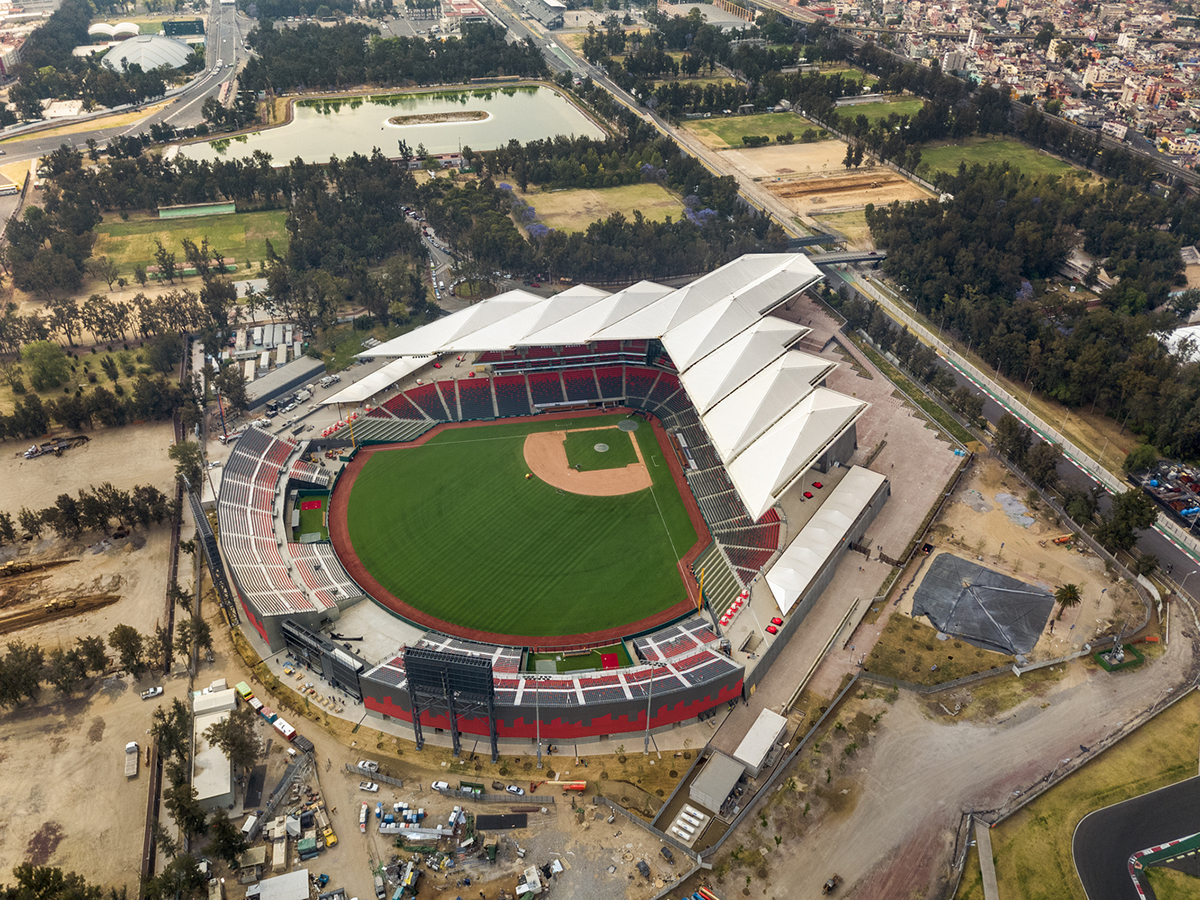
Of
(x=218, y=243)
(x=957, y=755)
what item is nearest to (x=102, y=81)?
(x=218, y=243)

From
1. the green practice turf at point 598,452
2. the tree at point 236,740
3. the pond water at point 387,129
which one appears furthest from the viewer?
the pond water at point 387,129

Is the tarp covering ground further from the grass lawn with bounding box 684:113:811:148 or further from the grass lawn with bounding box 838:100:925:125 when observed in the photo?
the grass lawn with bounding box 838:100:925:125

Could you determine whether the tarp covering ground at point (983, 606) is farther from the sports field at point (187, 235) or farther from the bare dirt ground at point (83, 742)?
the sports field at point (187, 235)

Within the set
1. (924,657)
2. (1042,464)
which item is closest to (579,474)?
(924,657)

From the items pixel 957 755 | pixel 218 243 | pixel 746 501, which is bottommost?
pixel 218 243

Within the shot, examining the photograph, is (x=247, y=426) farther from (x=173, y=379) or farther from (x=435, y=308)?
(x=435, y=308)

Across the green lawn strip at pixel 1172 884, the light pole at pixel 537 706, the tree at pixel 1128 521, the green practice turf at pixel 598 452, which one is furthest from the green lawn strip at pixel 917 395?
the light pole at pixel 537 706

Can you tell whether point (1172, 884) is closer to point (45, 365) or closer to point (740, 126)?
point (45, 365)

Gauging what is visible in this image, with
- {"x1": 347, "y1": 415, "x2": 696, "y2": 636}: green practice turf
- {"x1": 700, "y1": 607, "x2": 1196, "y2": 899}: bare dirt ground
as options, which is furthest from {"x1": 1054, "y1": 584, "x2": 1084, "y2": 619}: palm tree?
{"x1": 347, "y1": 415, "x2": 696, "y2": 636}: green practice turf
